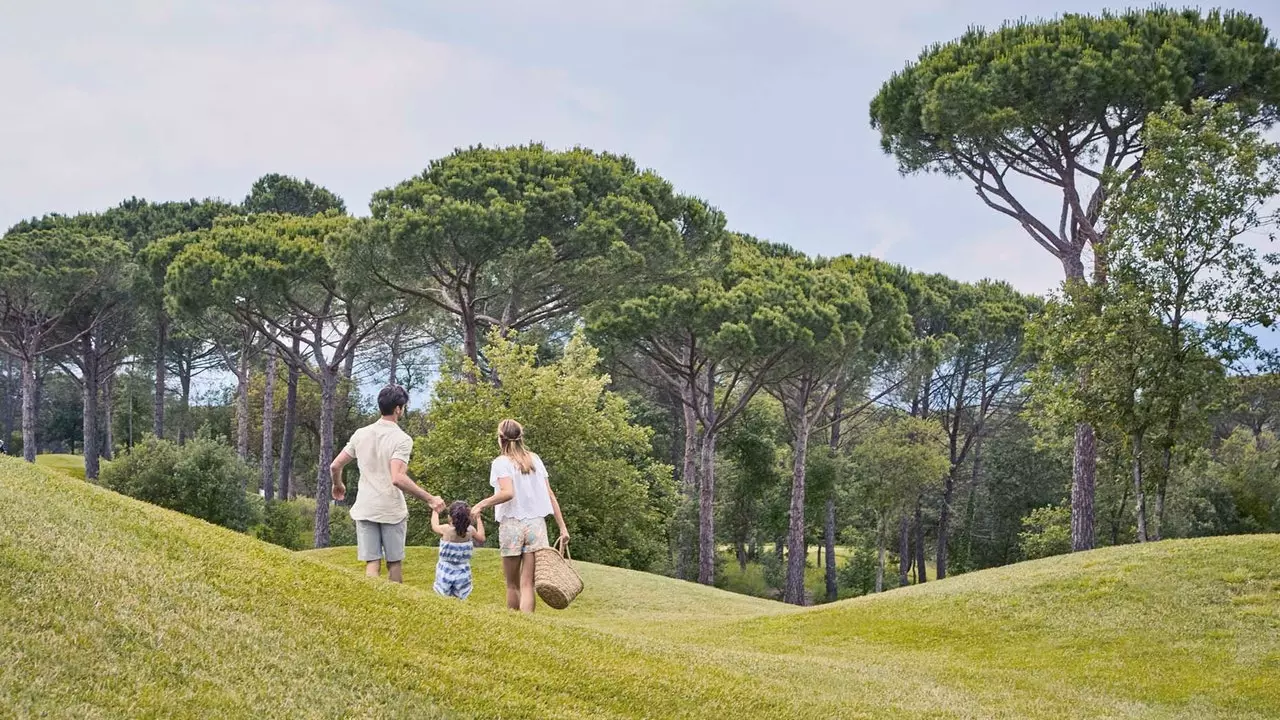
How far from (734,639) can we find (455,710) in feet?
29.9

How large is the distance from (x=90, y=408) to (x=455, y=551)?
127ft

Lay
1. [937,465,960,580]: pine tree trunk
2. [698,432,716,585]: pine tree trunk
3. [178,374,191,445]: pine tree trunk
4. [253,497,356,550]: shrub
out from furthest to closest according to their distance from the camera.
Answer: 1. [178,374,191,445]: pine tree trunk
2. [937,465,960,580]: pine tree trunk
3. [253,497,356,550]: shrub
4. [698,432,716,585]: pine tree trunk

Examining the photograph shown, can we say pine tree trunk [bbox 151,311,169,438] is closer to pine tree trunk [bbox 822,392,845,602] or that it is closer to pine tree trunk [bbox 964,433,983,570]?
pine tree trunk [bbox 822,392,845,602]

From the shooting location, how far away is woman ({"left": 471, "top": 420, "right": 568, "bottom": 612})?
10.0 metres

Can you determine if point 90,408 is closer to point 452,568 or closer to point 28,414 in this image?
point 28,414

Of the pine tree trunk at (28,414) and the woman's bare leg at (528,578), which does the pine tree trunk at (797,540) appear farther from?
the pine tree trunk at (28,414)

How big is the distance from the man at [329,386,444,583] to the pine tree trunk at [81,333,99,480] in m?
35.7

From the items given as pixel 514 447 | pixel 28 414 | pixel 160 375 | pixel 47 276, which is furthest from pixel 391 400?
pixel 160 375

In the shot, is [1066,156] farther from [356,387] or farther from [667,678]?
[356,387]

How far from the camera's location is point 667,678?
7.59 meters

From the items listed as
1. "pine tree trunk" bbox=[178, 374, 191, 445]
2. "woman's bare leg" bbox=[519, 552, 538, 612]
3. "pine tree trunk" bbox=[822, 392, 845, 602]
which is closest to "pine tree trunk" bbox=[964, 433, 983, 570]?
"pine tree trunk" bbox=[822, 392, 845, 602]

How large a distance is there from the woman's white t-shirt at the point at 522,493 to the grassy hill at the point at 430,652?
3.48 feet

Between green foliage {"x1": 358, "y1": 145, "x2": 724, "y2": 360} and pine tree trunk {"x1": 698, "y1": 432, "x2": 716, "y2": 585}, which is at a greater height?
green foliage {"x1": 358, "y1": 145, "x2": 724, "y2": 360}

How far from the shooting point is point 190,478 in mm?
31500
